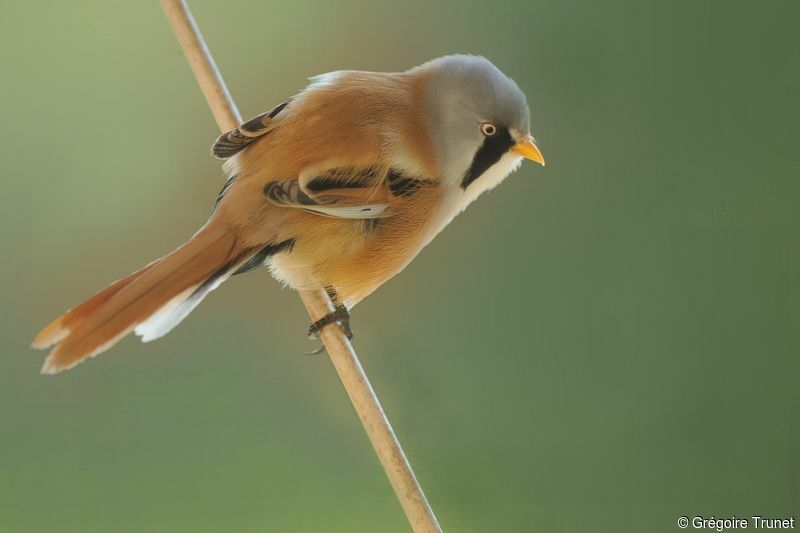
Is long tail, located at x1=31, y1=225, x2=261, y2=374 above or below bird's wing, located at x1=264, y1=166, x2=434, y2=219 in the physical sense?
below

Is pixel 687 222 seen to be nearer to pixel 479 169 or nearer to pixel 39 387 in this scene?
pixel 479 169

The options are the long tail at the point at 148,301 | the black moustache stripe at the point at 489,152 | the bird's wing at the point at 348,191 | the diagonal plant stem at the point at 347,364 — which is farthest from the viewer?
the black moustache stripe at the point at 489,152

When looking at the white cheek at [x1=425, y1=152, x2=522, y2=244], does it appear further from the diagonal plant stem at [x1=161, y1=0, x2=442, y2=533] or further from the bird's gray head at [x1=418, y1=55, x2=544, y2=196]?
the diagonal plant stem at [x1=161, y1=0, x2=442, y2=533]

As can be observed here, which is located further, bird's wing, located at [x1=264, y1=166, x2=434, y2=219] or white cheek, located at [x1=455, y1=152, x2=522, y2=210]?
white cheek, located at [x1=455, y1=152, x2=522, y2=210]

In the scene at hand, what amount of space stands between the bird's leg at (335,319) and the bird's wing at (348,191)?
169mm

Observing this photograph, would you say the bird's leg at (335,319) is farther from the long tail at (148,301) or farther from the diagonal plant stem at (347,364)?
the long tail at (148,301)

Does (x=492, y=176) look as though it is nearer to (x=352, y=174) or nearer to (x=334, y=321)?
(x=352, y=174)

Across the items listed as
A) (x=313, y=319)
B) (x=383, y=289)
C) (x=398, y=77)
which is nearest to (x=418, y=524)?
(x=313, y=319)

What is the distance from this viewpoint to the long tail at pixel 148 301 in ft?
4.16

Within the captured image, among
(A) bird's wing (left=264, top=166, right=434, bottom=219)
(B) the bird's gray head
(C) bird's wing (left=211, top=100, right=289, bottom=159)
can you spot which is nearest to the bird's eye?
(B) the bird's gray head

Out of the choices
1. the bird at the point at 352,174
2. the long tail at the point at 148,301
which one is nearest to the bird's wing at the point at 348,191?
the bird at the point at 352,174

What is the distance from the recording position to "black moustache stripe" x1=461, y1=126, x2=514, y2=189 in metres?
1.59

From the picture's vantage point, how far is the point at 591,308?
2.30 metres

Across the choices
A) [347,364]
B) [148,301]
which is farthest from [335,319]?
[148,301]
